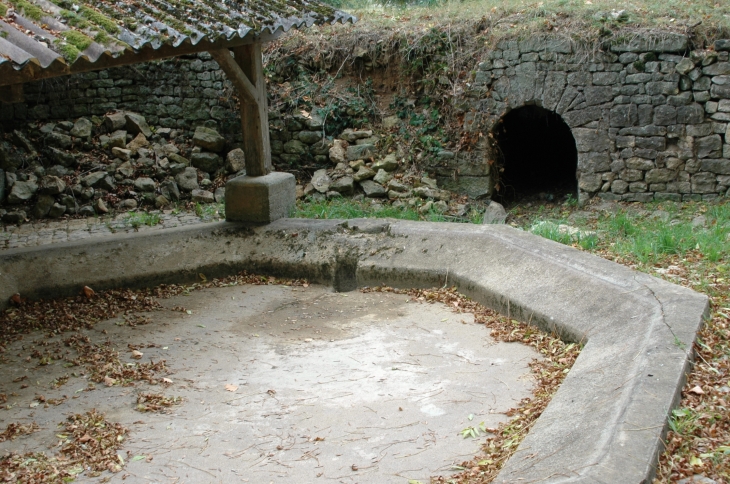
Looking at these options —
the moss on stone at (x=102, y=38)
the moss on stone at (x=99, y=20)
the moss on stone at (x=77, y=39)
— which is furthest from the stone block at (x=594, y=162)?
the moss on stone at (x=77, y=39)

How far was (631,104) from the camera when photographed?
9625 mm

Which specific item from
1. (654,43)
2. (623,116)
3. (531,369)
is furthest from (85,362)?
(654,43)

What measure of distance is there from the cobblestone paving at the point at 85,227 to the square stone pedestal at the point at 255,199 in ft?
6.05

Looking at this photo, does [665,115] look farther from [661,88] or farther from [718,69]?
[718,69]

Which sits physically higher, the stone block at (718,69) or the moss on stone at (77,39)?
the moss on stone at (77,39)

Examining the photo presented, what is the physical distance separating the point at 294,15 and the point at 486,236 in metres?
2.62

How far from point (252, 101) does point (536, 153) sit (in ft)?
22.0

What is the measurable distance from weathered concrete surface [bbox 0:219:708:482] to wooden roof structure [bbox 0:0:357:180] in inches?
41.9

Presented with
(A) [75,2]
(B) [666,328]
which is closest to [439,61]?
(A) [75,2]

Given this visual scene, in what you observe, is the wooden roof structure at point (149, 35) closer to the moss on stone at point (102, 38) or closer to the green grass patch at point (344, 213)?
the moss on stone at point (102, 38)

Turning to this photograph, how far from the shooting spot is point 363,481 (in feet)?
11.5

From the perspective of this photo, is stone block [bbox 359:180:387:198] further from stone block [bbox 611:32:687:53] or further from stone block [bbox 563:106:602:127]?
stone block [bbox 611:32:687:53]

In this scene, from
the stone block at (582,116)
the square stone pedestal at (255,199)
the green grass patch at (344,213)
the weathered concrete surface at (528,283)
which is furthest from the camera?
the stone block at (582,116)

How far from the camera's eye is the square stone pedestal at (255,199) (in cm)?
693
